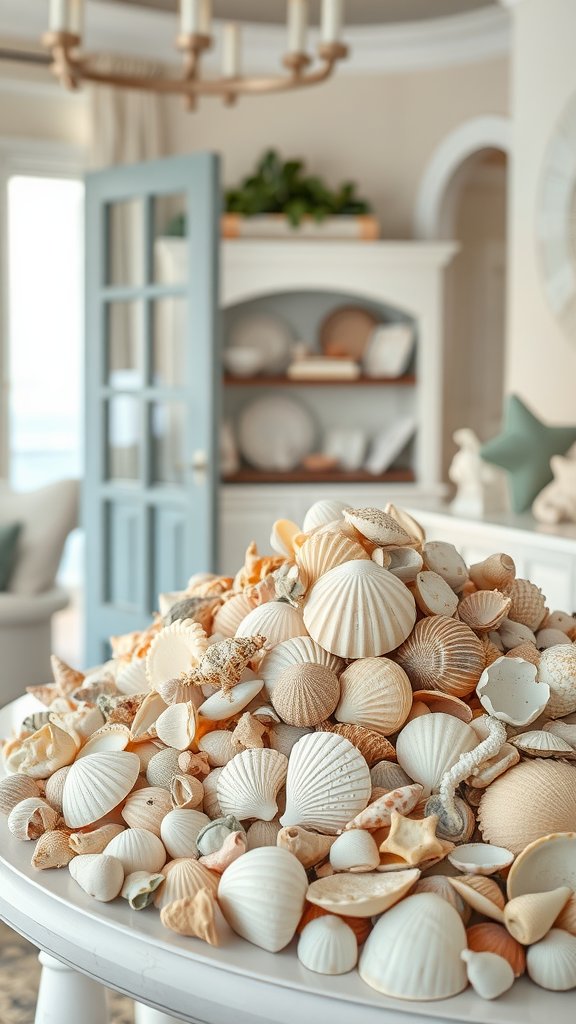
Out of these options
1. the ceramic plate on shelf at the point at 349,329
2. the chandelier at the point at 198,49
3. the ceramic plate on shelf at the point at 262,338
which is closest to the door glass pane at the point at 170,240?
the chandelier at the point at 198,49

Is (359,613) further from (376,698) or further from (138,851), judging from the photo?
(138,851)

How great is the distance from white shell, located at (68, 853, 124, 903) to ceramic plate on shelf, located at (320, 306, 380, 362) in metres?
3.96

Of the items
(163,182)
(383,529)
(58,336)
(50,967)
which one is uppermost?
(163,182)

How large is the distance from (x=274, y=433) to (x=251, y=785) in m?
3.78

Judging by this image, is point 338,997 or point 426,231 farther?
point 426,231

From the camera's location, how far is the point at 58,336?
15.3ft

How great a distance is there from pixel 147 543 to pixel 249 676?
263 centimetres

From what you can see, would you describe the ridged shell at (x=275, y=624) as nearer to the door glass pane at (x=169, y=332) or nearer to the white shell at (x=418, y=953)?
the white shell at (x=418, y=953)

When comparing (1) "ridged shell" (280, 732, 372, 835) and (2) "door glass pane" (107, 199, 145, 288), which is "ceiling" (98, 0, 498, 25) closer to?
(2) "door glass pane" (107, 199, 145, 288)

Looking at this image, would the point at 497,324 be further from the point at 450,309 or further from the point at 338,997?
the point at 338,997

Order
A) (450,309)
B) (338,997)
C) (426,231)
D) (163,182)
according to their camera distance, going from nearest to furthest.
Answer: (338,997), (163,182), (426,231), (450,309)

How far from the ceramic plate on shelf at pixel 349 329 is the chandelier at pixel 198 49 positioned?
1.82 meters

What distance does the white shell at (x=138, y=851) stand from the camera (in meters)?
0.67

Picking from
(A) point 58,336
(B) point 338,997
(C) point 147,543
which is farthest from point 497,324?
(B) point 338,997
